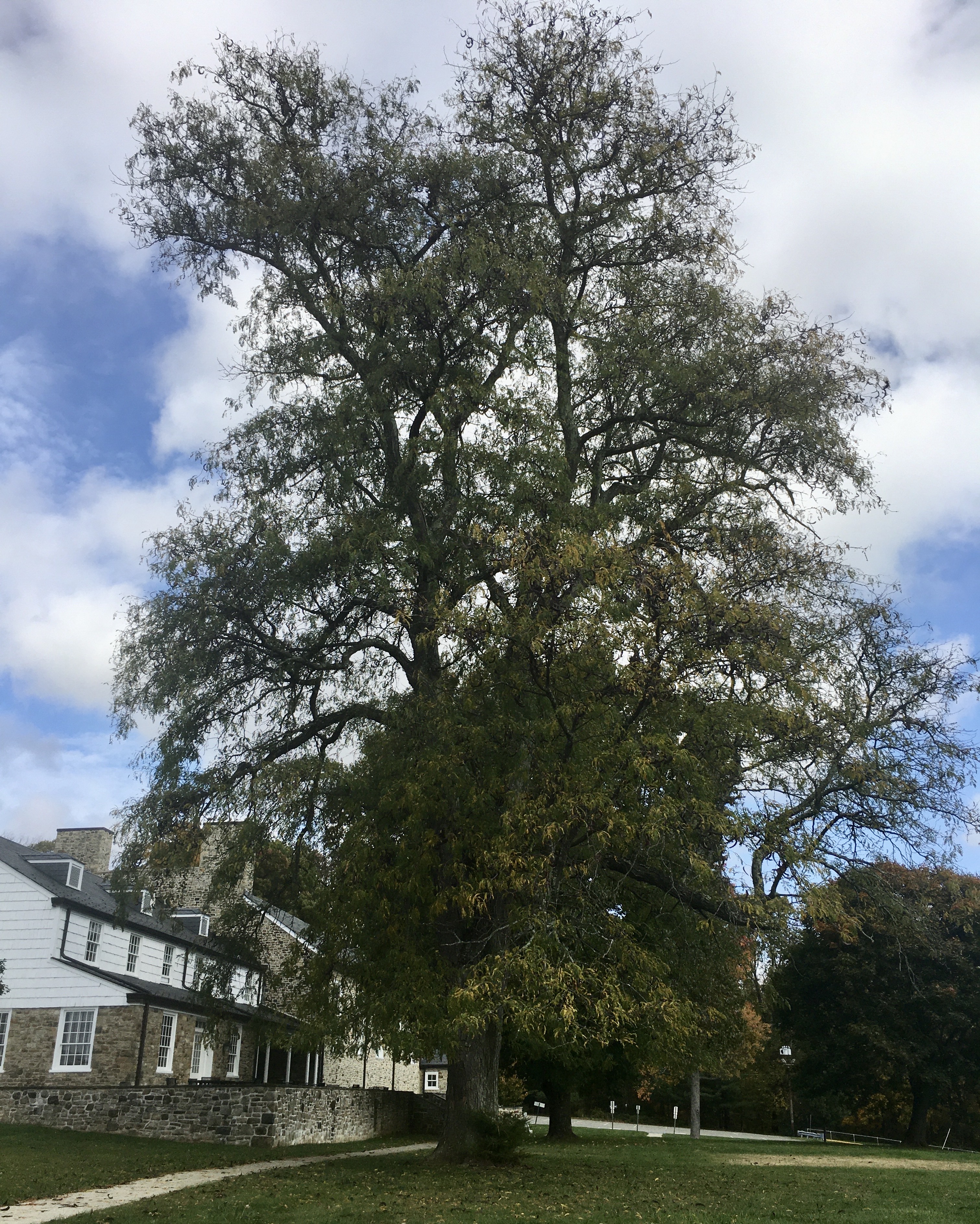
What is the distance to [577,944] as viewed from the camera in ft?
40.9

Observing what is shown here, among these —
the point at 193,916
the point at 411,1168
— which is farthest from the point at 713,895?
the point at 193,916

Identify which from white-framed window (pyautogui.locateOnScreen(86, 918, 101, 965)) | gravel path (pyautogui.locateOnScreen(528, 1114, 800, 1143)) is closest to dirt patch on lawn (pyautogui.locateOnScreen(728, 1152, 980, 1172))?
gravel path (pyautogui.locateOnScreen(528, 1114, 800, 1143))

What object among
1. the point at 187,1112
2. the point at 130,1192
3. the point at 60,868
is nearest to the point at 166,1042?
the point at 60,868

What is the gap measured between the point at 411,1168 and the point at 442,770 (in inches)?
239

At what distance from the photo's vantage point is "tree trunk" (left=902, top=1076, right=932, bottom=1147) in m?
29.4

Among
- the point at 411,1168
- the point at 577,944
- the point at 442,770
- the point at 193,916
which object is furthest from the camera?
the point at 193,916

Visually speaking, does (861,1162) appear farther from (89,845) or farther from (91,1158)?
(89,845)

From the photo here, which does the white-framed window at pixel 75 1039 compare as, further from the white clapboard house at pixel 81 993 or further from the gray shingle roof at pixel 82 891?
the gray shingle roof at pixel 82 891

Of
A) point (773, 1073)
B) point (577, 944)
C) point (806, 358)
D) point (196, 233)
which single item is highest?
point (196, 233)

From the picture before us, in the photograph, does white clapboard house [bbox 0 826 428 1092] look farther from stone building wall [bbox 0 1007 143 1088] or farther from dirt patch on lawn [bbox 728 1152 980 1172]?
dirt patch on lawn [bbox 728 1152 980 1172]

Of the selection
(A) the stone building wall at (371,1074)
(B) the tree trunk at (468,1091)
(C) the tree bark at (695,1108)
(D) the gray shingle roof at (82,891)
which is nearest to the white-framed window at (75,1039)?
(D) the gray shingle roof at (82,891)

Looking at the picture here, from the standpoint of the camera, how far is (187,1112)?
1905 cm

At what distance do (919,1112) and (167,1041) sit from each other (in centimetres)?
2207

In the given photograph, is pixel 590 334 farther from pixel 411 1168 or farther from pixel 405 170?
pixel 411 1168
